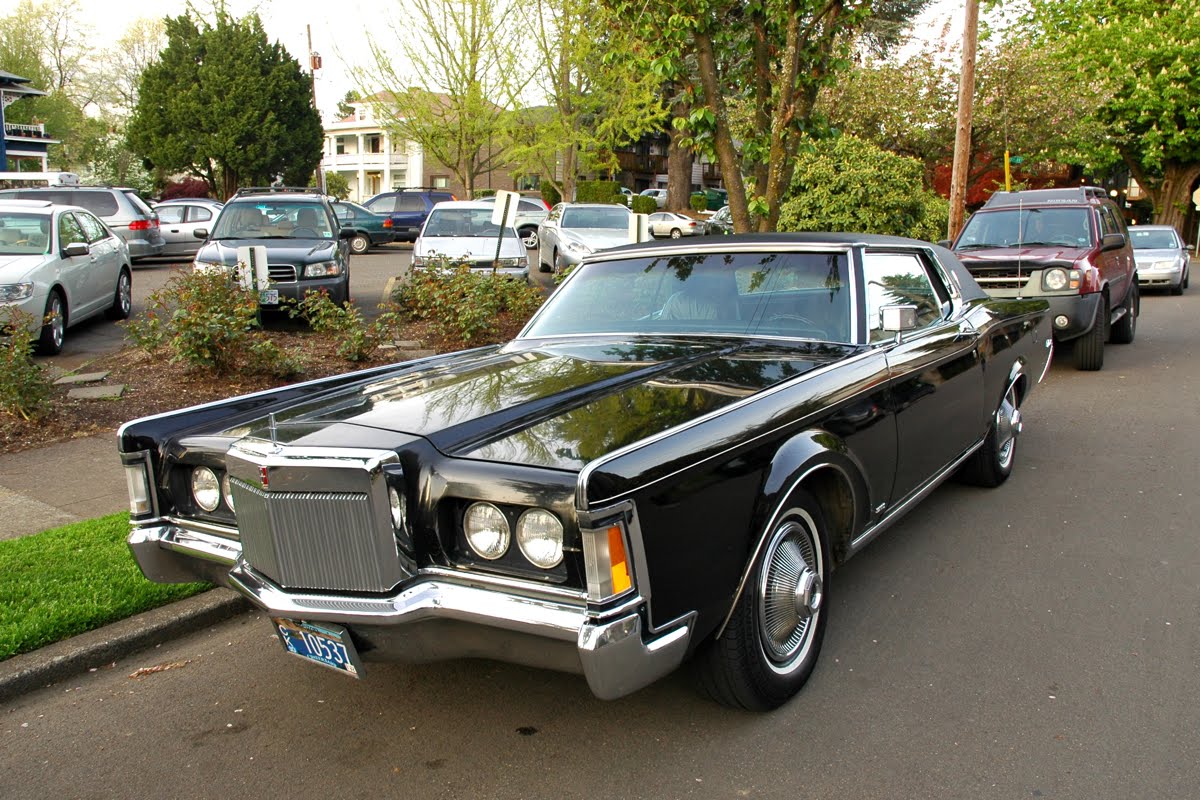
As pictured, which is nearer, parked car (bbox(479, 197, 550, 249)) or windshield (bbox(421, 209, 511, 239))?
windshield (bbox(421, 209, 511, 239))

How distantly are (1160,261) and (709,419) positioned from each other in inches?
790

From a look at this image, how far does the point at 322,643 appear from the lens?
3.11 m

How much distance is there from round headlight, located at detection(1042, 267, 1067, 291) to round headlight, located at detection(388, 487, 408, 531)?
358 inches

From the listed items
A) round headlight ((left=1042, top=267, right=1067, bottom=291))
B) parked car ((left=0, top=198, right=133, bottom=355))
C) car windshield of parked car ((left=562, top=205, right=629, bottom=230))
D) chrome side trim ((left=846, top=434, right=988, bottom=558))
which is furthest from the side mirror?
car windshield of parked car ((left=562, top=205, right=629, bottom=230))

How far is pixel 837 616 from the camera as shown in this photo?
4.23m

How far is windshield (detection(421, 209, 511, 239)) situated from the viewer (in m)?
16.0

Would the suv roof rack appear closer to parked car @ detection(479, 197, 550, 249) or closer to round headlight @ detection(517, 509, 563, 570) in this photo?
round headlight @ detection(517, 509, 563, 570)

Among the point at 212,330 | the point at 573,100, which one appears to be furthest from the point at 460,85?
the point at 212,330

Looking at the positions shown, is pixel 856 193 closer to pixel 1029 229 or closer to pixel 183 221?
pixel 1029 229

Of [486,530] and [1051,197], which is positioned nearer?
[486,530]

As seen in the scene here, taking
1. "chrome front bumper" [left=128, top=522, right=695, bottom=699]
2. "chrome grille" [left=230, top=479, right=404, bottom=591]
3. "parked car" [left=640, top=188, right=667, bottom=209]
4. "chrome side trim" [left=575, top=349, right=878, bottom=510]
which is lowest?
"chrome front bumper" [left=128, top=522, right=695, bottom=699]

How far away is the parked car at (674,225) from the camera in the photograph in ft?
98.8

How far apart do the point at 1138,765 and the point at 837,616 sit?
1365 mm

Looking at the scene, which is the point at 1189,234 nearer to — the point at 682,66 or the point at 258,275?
the point at 682,66
